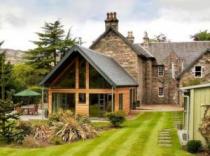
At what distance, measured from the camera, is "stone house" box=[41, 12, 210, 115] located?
31.7 m

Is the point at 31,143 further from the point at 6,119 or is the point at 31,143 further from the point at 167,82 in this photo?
the point at 167,82

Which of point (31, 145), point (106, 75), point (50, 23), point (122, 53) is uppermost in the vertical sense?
point (50, 23)

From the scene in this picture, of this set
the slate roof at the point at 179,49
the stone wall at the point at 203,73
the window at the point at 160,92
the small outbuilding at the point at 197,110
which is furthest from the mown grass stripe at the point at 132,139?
the slate roof at the point at 179,49

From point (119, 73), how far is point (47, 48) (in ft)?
69.8

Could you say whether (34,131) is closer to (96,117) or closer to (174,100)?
(96,117)

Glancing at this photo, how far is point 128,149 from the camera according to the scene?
55.1ft

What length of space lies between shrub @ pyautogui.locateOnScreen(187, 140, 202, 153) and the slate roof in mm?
34017

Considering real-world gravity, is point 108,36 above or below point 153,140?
above

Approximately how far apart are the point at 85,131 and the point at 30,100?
2864 cm

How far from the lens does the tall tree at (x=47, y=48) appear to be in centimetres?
5544

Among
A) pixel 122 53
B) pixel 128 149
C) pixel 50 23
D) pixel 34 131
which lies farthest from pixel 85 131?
pixel 50 23

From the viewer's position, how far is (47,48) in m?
55.4

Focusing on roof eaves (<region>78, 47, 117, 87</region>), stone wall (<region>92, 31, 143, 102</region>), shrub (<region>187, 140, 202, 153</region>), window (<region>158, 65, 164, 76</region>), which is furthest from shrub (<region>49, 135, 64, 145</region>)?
window (<region>158, 65, 164, 76</region>)

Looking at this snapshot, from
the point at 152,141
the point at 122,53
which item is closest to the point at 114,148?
the point at 152,141
